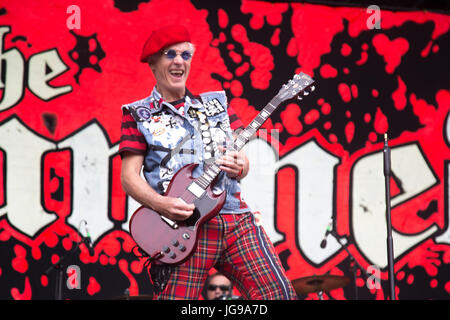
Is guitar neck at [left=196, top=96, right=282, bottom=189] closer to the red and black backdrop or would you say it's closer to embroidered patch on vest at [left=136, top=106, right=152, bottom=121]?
embroidered patch on vest at [left=136, top=106, right=152, bottom=121]

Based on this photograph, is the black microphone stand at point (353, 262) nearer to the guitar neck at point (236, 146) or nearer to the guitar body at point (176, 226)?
the guitar neck at point (236, 146)

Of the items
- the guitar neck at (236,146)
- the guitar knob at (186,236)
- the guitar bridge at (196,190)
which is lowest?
the guitar knob at (186,236)

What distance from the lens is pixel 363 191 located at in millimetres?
6348

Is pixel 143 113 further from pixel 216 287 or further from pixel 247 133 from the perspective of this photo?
pixel 216 287

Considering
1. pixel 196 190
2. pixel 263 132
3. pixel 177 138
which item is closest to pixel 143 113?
pixel 177 138

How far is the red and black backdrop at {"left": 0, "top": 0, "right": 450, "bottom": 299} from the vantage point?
19.1ft

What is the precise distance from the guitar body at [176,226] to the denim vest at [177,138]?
0.23ft

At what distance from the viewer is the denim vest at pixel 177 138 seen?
2.82 m

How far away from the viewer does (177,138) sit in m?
2.84

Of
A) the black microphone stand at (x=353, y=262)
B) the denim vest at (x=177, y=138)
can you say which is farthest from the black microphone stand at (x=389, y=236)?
the black microphone stand at (x=353, y=262)

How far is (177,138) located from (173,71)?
341 millimetres
